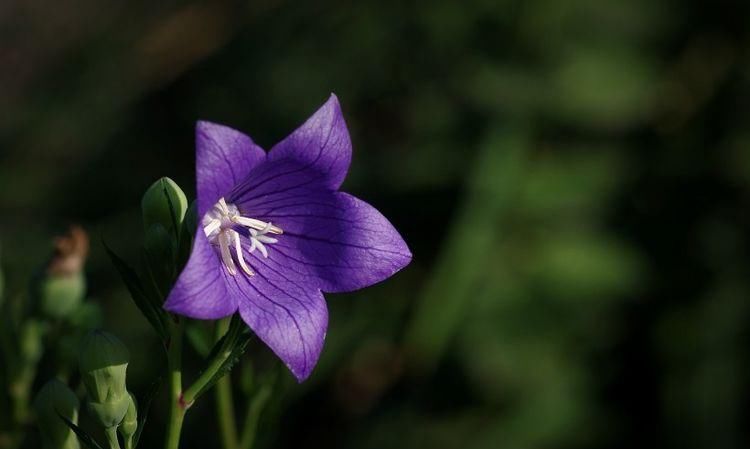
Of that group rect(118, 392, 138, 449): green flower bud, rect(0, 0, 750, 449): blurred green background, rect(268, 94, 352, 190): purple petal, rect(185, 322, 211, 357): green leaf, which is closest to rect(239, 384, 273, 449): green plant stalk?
rect(185, 322, 211, 357): green leaf

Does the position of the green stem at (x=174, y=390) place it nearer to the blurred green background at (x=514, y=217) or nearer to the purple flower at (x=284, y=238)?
the purple flower at (x=284, y=238)

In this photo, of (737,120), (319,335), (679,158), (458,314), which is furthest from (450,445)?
Answer: (319,335)

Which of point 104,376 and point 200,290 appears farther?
point 104,376

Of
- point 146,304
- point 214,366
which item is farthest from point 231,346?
point 146,304

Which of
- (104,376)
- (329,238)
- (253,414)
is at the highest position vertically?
(329,238)

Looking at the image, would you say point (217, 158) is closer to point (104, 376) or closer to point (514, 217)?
point (104, 376)

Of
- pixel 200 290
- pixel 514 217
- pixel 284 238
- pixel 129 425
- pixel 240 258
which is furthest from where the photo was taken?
pixel 514 217

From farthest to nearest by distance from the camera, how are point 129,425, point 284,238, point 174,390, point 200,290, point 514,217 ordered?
point 514,217 → point 284,238 → point 129,425 → point 174,390 → point 200,290

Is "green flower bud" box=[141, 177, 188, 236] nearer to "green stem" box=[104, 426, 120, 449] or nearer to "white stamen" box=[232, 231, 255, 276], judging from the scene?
"white stamen" box=[232, 231, 255, 276]
